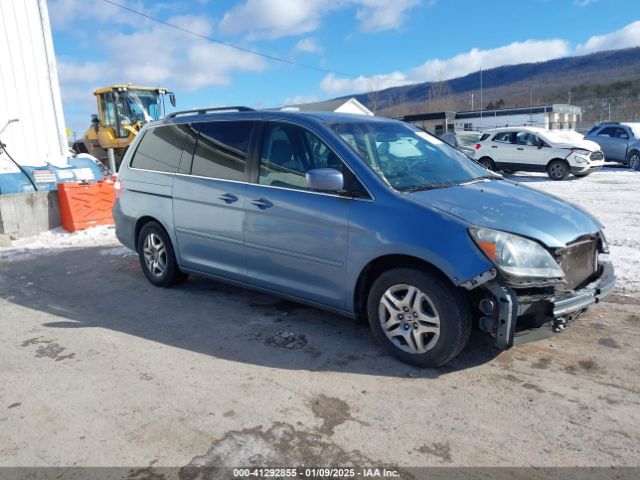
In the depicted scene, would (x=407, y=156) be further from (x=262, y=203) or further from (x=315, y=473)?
(x=315, y=473)

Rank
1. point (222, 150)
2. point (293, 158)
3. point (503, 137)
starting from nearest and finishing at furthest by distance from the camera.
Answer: point (293, 158) < point (222, 150) < point (503, 137)

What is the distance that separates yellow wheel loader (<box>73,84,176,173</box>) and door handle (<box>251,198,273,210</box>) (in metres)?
15.2

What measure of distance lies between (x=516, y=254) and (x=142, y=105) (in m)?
18.1

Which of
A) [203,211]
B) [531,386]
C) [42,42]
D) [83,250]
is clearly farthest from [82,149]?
[531,386]

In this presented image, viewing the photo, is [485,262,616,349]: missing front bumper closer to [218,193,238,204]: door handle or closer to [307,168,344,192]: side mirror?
[307,168,344,192]: side mirror

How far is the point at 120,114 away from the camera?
18.2 m

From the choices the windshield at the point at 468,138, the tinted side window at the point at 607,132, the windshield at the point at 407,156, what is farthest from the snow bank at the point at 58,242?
the tinted side window at the point at 607,132

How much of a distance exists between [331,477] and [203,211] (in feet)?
9.74

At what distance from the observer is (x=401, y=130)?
15.1 feet

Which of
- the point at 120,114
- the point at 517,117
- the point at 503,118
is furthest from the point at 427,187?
the point at 517,117

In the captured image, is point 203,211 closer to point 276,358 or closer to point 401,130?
point 276,358

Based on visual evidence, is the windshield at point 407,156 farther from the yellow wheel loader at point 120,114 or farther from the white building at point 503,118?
the white building at point 503,118

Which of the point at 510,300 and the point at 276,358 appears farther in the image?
the point at 276,358

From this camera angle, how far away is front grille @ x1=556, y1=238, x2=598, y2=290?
3.37 meters
